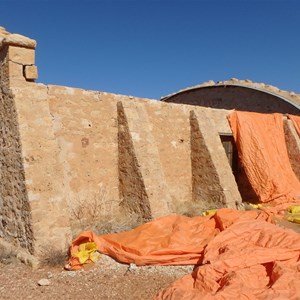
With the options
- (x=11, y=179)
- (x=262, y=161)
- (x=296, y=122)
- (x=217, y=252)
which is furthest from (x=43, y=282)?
(x=296, y=122)

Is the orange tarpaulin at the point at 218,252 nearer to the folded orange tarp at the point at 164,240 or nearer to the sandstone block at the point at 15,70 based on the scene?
the folded orange tarp at the point at 164,240

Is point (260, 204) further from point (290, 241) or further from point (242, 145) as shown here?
point (290, 241)

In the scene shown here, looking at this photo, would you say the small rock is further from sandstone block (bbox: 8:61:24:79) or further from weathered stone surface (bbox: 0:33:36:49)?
weathered stone surface (bbox: 0:33:36:49)

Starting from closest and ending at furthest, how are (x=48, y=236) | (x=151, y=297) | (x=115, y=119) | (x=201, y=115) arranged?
1. (x=151, y=297)
2. (x=48, y=236)
3. (x=115, y=119)
4. (x=201, y=115)

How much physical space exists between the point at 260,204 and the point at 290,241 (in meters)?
4.12

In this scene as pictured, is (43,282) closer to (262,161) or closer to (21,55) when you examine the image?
(21,55)

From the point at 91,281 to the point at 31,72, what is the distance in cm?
293

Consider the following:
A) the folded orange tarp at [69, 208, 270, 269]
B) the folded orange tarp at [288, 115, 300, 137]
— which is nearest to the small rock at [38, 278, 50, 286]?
the folded orange tarp at [69, 208, 270, 269]

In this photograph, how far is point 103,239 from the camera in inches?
187

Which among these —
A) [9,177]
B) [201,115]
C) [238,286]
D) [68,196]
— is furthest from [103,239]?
[201,115]

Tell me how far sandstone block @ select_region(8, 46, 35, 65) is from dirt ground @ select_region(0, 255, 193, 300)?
2.65 m

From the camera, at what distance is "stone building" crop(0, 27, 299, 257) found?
4539 millimetres

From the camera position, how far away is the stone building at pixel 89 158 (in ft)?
14.9

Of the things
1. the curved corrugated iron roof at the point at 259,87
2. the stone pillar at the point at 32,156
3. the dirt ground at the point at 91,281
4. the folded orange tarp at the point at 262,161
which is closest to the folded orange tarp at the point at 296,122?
the folded orange tarp at the point at 262,161
